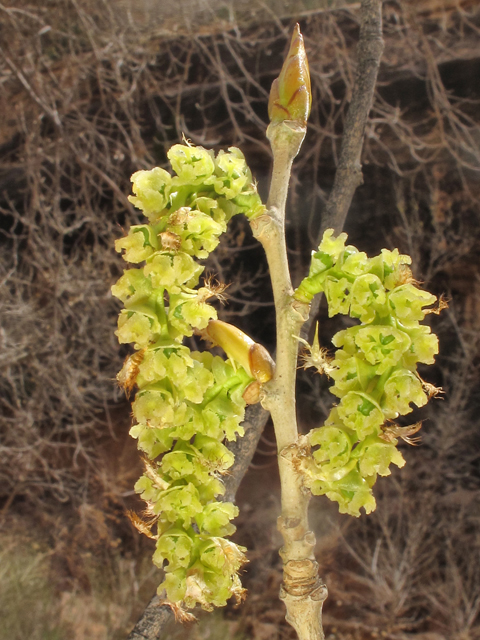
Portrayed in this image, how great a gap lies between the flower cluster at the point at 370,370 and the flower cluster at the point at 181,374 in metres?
0.08

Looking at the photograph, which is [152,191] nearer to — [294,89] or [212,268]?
[294,89]

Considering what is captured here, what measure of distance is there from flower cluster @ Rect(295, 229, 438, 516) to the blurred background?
3.61 ft

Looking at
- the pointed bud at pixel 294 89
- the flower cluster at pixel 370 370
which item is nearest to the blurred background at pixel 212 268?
Result: the pointed bud at pixel 294 89

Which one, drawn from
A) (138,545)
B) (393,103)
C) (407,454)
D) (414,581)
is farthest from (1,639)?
(393,103)

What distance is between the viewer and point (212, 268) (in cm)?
150

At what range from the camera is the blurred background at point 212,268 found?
4.74ft

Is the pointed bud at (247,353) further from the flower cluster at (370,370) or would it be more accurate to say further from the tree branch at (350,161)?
the tree branch at (350,161)

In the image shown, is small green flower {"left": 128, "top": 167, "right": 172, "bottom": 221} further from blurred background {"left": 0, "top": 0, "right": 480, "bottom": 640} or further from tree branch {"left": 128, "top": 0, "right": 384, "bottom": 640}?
blurred background {"left": 0, "top": 0, "right": 480, "bottom": 640}

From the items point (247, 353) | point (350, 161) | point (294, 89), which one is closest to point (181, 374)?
→ point (247, 353)

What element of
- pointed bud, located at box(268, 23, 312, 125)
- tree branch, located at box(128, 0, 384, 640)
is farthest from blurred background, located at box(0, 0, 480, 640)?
pointed bud, located at box(268, 23, 312, 125)

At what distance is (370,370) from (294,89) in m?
0.22

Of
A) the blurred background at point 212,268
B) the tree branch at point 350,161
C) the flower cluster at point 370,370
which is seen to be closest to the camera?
the flower cluster at point 370,370

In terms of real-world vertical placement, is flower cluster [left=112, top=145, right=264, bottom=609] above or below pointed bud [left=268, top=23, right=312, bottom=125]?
below

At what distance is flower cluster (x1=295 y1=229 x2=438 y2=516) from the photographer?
14.1 inches
